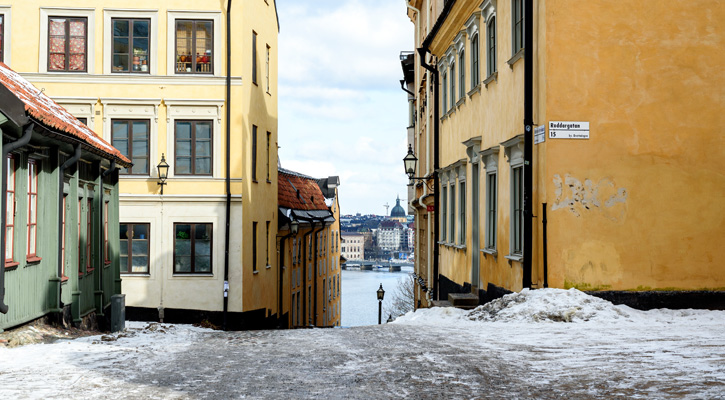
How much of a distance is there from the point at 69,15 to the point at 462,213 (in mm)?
12607

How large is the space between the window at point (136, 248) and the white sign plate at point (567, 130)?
14.8 meters

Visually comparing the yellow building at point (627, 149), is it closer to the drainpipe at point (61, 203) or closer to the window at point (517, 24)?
the window at point (517, 24)

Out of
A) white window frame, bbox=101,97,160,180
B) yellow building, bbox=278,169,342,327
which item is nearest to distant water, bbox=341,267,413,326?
yellow building, bbox=278,169,342,327

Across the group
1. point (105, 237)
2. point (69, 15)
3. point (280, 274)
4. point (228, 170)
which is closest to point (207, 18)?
point (69, 15)

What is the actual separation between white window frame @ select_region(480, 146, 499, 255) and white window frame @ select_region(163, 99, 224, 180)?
9.51m

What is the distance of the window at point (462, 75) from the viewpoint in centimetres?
1978

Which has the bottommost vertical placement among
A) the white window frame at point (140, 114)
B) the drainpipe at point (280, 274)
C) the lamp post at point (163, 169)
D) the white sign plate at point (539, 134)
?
the drainpipe at point (280, 274)

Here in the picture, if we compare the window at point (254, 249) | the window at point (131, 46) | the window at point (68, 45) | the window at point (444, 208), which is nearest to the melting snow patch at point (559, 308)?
the window at point (444, 208)

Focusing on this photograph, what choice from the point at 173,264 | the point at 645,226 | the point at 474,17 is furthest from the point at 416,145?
the point at 645,226

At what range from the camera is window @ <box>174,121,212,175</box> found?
23.8 metres

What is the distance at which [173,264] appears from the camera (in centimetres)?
2381

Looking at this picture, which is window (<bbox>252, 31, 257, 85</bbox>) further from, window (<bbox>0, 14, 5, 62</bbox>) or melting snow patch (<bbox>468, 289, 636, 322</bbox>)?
melting snow patch (<bbox>468, 289, 636, 322</bbox>)

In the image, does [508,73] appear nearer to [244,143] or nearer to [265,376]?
[265,376]

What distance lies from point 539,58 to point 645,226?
9.95ft
